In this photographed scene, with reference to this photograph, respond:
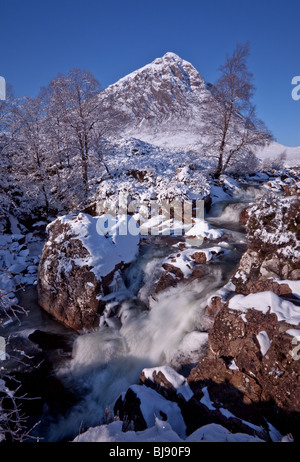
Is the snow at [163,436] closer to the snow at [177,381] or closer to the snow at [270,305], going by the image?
the snow at [177,381]

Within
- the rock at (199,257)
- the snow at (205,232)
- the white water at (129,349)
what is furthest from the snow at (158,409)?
the snow at (205,232)

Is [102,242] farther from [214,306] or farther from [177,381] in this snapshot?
[177,381]

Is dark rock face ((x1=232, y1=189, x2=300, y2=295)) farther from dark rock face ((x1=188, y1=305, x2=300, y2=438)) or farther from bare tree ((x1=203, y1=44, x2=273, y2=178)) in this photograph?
bare tree ((x1=203, y1=44, x2=273, y2=178))

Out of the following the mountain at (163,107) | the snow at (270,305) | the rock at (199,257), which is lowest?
the rock at (199,257)

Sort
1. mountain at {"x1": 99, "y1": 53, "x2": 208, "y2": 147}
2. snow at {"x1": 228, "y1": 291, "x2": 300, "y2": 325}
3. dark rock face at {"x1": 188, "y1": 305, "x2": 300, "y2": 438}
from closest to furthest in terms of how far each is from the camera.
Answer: dark rock face at {"x1": 188, "y1": 305, "x2": 300, "y2": 438}
snow at {"x1": 228, "y1": 291, "x2": 300, "y2": 325}
mountain at {"x1": 99, "y1": 53, "x2": 208, "y2": 147}

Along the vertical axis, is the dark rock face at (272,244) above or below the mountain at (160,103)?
below

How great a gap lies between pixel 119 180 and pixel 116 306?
464 inches

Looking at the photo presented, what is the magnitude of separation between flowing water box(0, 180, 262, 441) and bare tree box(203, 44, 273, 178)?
10.5 metres

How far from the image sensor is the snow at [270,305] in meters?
4.04

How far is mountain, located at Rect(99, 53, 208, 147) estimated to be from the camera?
72.2ft

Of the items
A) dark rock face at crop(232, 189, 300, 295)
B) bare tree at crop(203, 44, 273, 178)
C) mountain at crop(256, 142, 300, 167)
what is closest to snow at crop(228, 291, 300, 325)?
dark rock face at crop(232, 189, 300, 295)

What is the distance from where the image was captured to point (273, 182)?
1766cm

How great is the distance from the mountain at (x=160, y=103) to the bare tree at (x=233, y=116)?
1854 millimetres

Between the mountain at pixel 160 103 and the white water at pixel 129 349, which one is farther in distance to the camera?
the mountain at pixel 160 103
